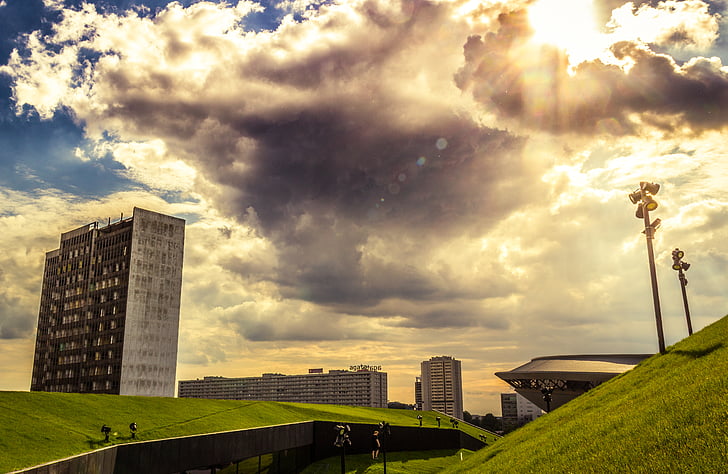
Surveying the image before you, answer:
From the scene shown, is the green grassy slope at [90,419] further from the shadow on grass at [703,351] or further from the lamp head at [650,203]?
the lamp head at [650,203]

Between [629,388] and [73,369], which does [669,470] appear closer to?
[629,388]

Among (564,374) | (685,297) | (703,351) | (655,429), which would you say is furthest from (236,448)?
(564,374)

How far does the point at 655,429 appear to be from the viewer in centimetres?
1496

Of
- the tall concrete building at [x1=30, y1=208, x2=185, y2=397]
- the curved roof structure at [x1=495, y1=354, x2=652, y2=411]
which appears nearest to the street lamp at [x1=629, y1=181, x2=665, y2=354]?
the curved roof structure at [x1=495, y1=354, x2=652, y2=411]

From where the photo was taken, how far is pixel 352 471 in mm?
45156

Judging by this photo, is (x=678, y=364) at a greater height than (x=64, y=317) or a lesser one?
lesser

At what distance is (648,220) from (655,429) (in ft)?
72.0

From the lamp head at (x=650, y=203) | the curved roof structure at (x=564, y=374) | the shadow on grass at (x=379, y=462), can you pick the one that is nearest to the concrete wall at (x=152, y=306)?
the curved roof structure at (x=564, y=374)

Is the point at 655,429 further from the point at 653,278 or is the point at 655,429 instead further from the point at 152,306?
the point at 152,306

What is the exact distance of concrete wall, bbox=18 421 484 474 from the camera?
90.1 feet

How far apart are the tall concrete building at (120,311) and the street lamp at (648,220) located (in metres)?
94.7

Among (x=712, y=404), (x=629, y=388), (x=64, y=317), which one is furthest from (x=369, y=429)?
(x=64, y=317)

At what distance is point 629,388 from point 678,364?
265 cm

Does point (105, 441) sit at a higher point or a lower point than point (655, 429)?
lower
